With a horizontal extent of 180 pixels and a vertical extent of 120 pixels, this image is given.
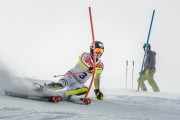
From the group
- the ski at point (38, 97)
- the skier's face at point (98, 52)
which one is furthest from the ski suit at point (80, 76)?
the ski at point (38, 97)

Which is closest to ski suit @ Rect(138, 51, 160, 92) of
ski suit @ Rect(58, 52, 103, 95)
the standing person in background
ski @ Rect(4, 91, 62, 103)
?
the standing person in background

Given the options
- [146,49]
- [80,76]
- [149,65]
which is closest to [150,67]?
[149,65]

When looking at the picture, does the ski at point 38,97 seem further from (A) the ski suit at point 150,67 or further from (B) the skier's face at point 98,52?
(A) the ski suit at point 150,67

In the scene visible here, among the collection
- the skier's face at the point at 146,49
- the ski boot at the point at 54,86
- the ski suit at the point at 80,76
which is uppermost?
the skier's face at the point at 146,49

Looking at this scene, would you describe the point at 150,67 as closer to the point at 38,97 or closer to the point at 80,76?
the point at 80,76

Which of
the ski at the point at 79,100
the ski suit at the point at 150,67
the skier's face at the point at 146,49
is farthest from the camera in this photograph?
the ski suit at the point at 150,67

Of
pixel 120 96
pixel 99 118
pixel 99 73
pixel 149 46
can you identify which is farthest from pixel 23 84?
pixel 149 46

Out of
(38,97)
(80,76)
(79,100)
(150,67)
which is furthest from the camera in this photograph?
(150,67)

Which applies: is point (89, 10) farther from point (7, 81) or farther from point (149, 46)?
point (149, 46)

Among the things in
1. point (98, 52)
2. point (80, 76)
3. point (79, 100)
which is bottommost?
point (79, 100)

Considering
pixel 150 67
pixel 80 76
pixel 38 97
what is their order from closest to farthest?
pixel 38 97, pixel 80 76, pixel 150 67

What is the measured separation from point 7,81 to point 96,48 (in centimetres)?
168

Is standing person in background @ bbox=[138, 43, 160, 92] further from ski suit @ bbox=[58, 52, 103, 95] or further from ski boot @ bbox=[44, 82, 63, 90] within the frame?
ski boot @ bbox=[44, 82, 63, 90]

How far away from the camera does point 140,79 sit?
11914mm
